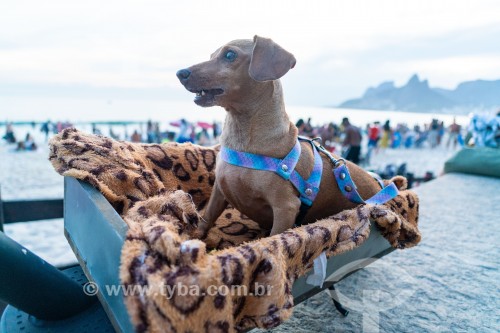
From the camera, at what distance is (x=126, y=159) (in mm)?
1761

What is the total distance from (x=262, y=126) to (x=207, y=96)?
1.07 feet

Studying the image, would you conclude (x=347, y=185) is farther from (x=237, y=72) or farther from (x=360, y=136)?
(x=360, y=136)

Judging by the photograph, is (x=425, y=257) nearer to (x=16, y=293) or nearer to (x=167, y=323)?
(x=167, y=323)

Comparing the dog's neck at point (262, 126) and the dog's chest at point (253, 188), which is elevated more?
the dog's neck at point (262, 126)

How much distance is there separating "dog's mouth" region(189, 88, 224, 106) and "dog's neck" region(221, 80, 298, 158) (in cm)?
11

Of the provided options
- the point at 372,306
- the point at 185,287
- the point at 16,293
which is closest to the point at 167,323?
the point at 185,287

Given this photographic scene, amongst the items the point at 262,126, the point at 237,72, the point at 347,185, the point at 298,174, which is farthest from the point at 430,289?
the point at 237,72

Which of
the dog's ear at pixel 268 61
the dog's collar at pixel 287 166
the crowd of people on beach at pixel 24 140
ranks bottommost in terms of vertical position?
the crowd of people on beach at pixel 24 140

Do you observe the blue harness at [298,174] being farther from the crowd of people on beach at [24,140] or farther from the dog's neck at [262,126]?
the crowd of people on beach at [24,140]

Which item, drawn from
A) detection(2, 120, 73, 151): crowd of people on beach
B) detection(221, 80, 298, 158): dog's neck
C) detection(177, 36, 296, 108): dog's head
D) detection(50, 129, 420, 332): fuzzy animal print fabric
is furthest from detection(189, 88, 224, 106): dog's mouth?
detection(2, 120, 73, 151): crowd of people on beach

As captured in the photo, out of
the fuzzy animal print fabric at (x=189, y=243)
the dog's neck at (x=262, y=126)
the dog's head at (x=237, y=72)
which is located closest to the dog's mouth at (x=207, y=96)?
the dog's head at (x=237, y=72)

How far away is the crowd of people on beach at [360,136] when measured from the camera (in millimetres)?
6609

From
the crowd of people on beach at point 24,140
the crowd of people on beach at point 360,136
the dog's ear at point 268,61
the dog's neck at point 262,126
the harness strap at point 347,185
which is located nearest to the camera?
the dog's ear at point 268,61

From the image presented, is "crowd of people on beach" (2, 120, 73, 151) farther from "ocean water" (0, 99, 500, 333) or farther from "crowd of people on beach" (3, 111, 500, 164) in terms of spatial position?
"ocean water" (0, 99, 500, 333)
